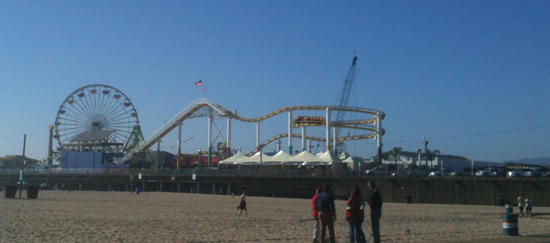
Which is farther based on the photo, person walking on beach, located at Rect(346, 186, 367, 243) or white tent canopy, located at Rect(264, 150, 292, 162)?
white tent canopy, located at Rect(264, 150, 292, 162)

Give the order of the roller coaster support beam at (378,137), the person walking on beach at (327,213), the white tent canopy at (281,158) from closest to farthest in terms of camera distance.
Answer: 1. the person walking on beach at (327,213)
2. the white tent canopy at (281,158)
3. the roller coaster support beam at (378,137)

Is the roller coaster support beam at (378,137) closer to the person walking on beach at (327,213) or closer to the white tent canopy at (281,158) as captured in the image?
the white tent canopy at (281,158)

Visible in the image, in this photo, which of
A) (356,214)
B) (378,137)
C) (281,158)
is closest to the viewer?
(356,214)

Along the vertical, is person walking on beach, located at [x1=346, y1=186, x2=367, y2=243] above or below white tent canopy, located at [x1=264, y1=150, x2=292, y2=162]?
below

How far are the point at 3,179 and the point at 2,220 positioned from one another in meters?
69.9

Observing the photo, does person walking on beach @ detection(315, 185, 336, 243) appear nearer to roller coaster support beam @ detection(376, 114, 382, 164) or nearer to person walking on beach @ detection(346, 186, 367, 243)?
person walking on beach @ detection(346, 186, 367, 243)

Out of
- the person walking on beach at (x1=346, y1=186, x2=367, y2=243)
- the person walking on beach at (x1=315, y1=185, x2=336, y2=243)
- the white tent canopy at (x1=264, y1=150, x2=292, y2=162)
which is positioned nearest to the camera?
the person walking on beach at (x1=346, y1=186, x2=367, y2=243)

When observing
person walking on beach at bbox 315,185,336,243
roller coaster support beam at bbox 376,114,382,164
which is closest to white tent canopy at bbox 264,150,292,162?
roller coaster support beam at bbox 376,114,382,164

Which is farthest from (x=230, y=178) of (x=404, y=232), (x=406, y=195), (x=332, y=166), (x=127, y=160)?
(x=404, y=232)

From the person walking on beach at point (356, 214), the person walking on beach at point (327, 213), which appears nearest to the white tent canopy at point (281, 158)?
the person walking on beach at point (327, 213)

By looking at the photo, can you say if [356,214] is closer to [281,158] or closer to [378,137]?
[281,158]

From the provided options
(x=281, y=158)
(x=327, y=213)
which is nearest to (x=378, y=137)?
(x=281, y=158)

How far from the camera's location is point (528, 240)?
12.1 m

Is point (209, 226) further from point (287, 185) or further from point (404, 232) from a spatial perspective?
point (287, 185)
